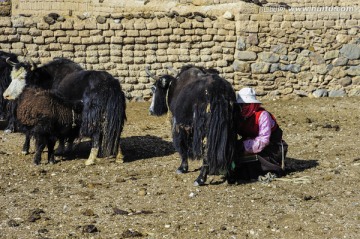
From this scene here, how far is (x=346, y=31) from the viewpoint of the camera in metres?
14.0

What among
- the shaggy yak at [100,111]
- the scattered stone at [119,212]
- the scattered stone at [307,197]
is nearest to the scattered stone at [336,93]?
the shaggy yak at [100,111]

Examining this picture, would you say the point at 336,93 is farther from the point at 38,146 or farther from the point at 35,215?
the point at 35,215

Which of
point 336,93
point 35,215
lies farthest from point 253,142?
point 336,93

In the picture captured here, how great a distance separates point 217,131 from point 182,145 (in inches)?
31.7

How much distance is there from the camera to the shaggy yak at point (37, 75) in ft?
32.9

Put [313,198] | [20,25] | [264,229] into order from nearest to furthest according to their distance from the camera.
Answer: [264,229] < [313,198] < [20,25]

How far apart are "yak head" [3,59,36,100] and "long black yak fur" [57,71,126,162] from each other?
101cm

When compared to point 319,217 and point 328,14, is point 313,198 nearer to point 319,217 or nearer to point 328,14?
point 319,217

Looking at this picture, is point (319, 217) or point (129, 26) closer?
point (319, 217)

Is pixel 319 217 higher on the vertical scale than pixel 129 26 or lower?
lower

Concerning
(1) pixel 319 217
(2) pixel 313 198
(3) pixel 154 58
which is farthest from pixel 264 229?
(3) pixel 154 58

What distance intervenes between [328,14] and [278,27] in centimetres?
97

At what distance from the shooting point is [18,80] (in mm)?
10086

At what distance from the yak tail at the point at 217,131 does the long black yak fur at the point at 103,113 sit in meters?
1.82
